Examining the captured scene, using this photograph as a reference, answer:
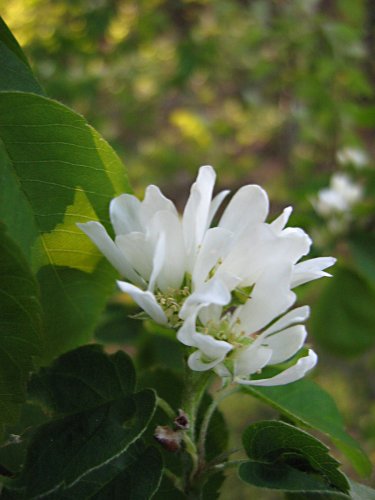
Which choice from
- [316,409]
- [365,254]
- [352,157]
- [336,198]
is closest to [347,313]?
[365,254]

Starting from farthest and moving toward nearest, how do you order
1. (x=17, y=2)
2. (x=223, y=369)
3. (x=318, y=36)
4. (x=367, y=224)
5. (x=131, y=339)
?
(x=318, y=36) → (x=17, y=2) → (x=367, y=224) → (x=131, y=339) → (x=223, y=369)

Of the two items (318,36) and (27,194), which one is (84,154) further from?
(318,36)

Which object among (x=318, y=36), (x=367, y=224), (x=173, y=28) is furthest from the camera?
(x=173, y=28)

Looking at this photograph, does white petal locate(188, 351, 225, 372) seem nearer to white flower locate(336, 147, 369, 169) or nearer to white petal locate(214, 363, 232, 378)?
A: white petal locate(214, 363, 232, 378)

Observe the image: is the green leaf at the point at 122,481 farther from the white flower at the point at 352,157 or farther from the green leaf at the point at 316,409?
the white flower at the point at 352,157

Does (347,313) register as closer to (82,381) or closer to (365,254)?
(365,254)

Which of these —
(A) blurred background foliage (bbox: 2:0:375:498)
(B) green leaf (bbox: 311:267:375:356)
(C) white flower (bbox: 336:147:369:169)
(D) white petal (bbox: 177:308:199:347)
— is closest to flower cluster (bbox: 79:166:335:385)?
(D) white petal (bbox: 177:308:199:347)

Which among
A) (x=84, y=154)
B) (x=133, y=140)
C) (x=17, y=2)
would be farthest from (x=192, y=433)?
(x=133, y=140)
